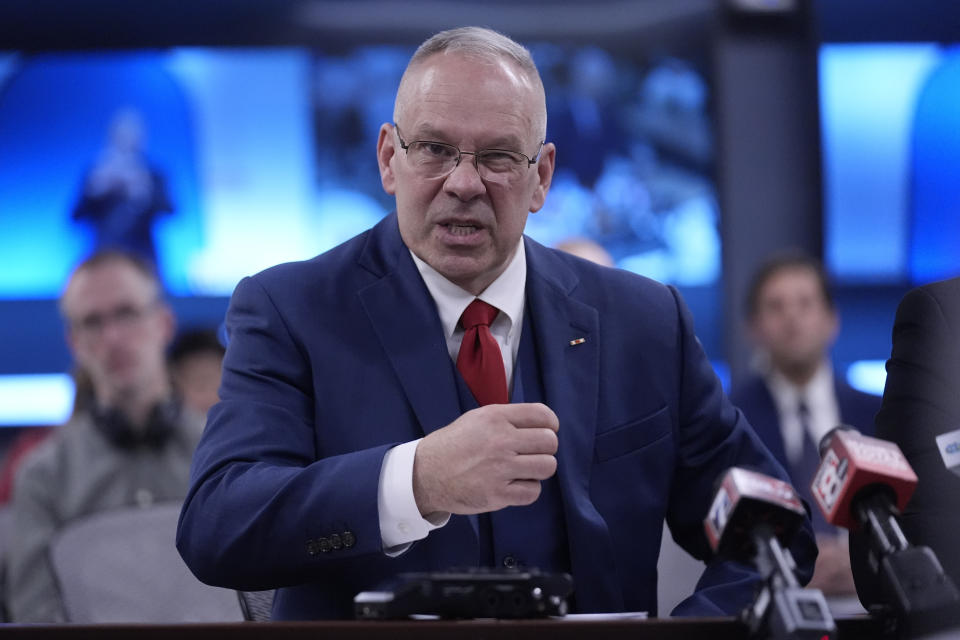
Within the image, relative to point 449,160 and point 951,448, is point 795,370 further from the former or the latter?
point 951,448

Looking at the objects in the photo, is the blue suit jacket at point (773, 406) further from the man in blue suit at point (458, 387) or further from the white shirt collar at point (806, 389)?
the man in blue suit at point (458, 387)

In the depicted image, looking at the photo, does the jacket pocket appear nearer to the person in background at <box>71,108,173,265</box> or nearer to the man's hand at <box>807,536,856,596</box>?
the man's hand at <box>807,536,856,596</box>

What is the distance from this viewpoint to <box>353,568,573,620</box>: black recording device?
43.4 inches

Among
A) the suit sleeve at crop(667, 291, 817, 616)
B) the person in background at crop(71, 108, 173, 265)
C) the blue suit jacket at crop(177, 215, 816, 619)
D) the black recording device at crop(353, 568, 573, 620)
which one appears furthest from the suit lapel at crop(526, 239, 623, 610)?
the person in background at crop(71, 108, 173, 265)

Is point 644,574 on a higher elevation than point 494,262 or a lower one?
lower

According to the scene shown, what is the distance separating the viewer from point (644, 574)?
1.75 m

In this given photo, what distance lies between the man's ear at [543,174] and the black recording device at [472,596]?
2.80ft

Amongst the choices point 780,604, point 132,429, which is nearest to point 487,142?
point 780,604

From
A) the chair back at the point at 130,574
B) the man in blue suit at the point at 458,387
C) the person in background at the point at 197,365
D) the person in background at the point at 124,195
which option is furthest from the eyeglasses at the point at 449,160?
the person in background at the point at 124,195

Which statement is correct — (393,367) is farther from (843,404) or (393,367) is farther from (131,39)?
(131,39)

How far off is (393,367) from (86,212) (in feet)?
12.5

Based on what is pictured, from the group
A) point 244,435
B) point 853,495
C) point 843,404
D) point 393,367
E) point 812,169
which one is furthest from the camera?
point 812,169

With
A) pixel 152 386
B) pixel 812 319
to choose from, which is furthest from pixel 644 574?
pixel 812 319

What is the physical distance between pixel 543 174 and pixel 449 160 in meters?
0.26
